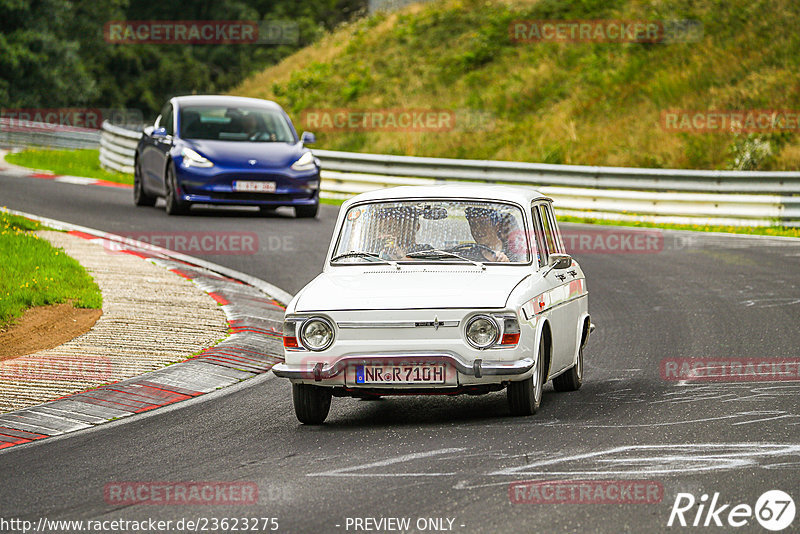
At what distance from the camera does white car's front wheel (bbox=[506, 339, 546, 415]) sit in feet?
27.4

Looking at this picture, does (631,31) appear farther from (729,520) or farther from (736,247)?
(729,520)

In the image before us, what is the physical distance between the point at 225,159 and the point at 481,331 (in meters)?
12.6

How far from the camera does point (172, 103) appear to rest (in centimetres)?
2194

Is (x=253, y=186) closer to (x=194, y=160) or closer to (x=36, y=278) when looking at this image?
(x=194, y=160)

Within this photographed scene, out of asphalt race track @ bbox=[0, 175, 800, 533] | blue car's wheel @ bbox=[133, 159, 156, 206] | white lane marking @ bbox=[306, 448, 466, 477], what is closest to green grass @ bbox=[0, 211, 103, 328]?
asphalt race track @ bbox=[0, 175, 800, 533]

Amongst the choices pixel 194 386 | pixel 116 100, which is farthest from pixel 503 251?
pixel 116 100

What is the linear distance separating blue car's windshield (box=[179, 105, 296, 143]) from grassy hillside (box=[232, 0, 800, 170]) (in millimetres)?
9651

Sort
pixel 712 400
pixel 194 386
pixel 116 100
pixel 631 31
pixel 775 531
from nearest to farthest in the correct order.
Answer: pixel 775 531 < pixel 712 400 < pixel 194 386 < pixel 631 31 < pixel 116 100

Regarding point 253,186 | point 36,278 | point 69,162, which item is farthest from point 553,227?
point 69,162

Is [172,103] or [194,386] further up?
[172,103]

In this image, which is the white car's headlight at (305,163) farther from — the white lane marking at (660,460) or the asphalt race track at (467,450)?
the white lane marking at (660,460)

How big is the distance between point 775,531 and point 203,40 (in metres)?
68.1

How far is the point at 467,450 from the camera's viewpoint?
24.5 feet

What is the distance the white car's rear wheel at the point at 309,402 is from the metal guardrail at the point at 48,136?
2977 cm
